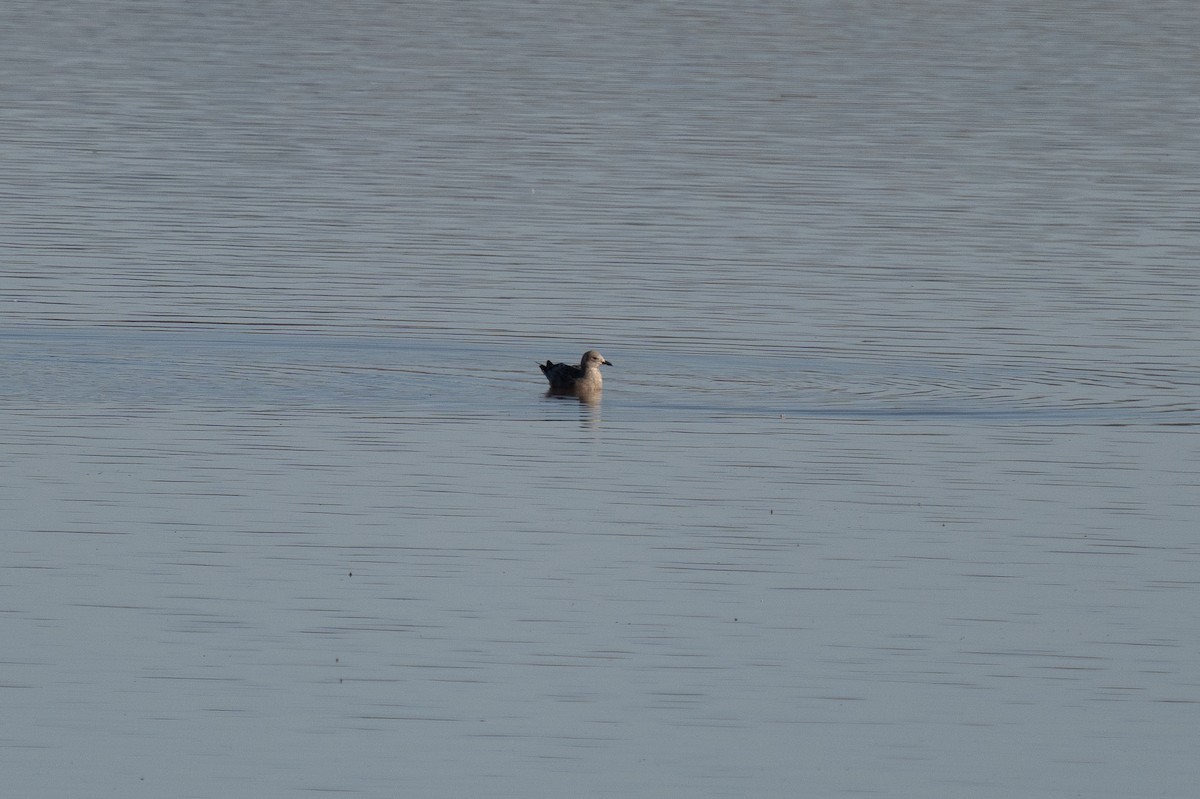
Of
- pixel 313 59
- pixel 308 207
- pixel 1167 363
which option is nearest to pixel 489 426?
pixel 1167 363

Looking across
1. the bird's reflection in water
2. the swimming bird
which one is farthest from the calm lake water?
the swimming bird

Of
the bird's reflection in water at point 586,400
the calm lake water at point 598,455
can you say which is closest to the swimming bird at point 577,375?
the bird's reflection in water at point 586,400

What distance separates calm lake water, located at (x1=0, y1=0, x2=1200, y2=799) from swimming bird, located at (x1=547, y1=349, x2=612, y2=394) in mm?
210

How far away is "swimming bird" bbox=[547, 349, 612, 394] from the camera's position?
21.3 metres

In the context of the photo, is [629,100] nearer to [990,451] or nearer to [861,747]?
[990,451]

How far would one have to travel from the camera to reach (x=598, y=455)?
19.4m

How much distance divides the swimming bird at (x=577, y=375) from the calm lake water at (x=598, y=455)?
0.69ft

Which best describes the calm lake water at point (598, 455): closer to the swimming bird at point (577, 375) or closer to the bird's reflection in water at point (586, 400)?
the bird's reflection in water at point (586, 400)

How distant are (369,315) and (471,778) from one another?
12.5 m

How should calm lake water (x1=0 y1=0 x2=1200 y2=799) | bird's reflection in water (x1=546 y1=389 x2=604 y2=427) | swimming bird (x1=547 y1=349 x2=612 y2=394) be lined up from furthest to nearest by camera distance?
swimming bird (x1=547 y1=349 x2=612 y2=394)
bird's reflection in water (x1=546 y1=389 x2=604 y2=427)
calm lake water (x1=0 y1=0 x2=1200 y2=799)

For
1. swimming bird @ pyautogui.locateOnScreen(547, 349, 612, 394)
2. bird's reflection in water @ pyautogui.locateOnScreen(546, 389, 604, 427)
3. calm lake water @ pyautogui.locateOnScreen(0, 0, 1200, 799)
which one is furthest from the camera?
swimming bird @ pyautogui.locateOnScreen(547, 349, 612, 394)

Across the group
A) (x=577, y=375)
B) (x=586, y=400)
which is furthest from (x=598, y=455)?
(x=577, y=375)

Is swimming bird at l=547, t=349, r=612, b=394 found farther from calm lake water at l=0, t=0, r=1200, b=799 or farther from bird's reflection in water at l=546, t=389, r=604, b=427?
calm lake water at l=0, t=0, r=1200, b=799

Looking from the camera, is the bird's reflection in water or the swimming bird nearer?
the bird's reflection in water
